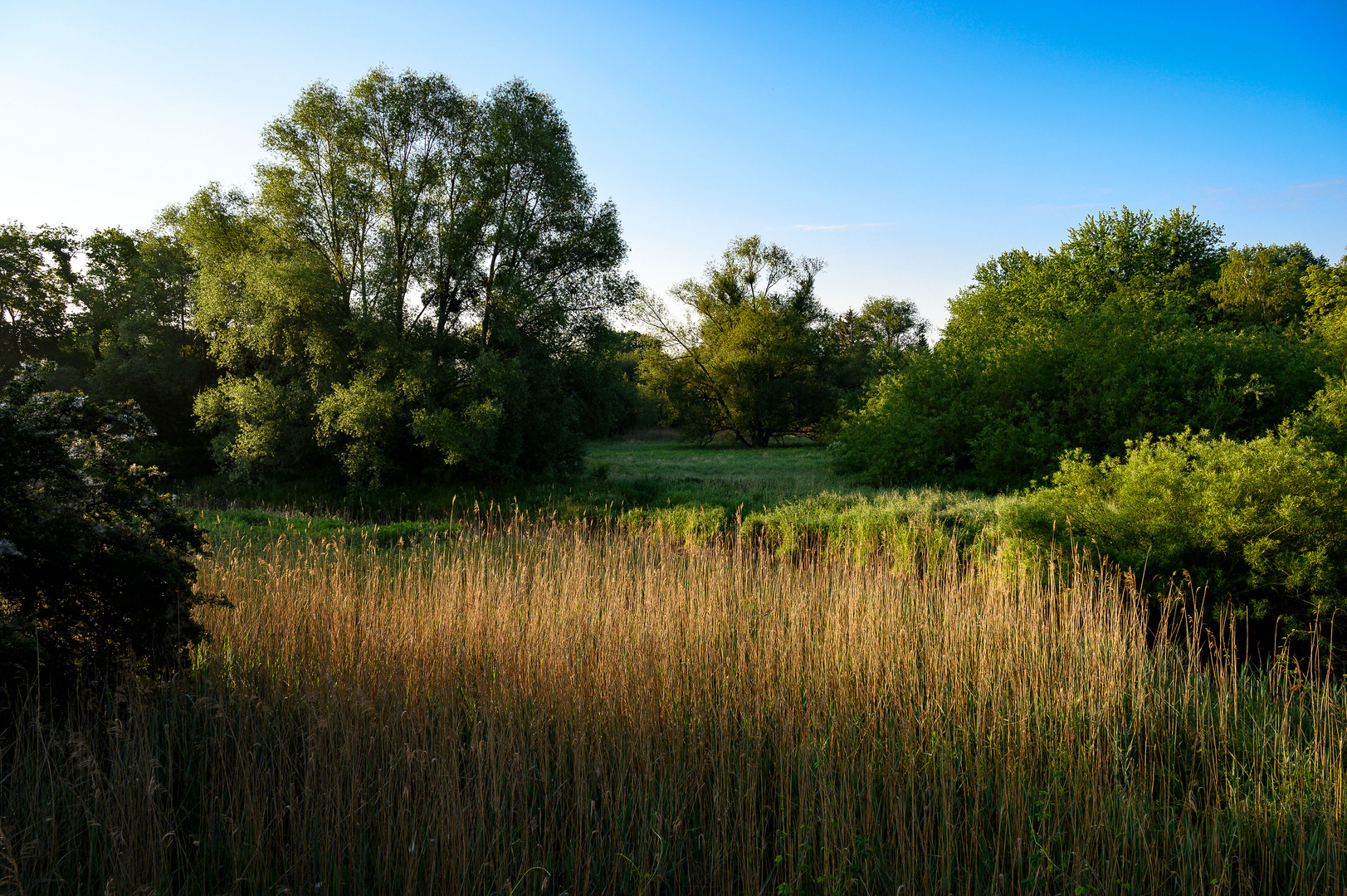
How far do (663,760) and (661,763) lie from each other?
0.25ft

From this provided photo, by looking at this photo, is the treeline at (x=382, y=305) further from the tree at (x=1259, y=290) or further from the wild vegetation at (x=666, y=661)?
the tree at (x=1259, y=290)

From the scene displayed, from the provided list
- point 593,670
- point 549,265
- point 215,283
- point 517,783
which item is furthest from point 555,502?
point 517,783

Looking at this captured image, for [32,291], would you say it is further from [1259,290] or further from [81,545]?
[1259,290]

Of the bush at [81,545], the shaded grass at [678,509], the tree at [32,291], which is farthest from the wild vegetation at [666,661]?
the tree at [32,291]

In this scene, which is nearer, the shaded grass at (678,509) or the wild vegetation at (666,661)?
the wild vegetation at (666,661)

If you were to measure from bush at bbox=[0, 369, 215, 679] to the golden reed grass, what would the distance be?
300 millimetres

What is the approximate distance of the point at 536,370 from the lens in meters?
17.2

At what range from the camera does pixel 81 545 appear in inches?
124

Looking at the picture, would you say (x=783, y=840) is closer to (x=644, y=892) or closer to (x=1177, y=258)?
(x=644, y=892)

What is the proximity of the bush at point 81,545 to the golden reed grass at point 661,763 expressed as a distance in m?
0.30

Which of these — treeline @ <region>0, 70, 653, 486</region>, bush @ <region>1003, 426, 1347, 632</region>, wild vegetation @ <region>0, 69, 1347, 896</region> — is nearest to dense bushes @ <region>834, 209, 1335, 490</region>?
wild vegetation @ <region>0, 69, 1347, 896</region>

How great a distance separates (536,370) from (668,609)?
13.5 meters

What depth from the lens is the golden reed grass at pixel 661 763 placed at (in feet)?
8.54

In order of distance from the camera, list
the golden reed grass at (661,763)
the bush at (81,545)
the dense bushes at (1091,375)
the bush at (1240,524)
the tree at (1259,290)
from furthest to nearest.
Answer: the tree at (1259,290) < the dense bushes at (1091,375) < the bush at (1240,524) < the bush at (81,545) < the golden reed grass at (661,763)
